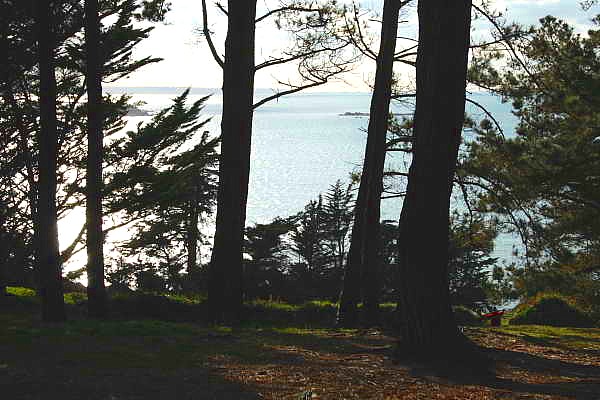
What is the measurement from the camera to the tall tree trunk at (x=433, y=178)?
→ 5840 millimetres

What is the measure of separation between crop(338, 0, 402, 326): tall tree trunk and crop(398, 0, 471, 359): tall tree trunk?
197 inches

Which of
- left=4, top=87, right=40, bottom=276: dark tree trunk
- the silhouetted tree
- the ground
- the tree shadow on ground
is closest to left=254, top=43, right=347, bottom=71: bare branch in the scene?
the silhouetted tree

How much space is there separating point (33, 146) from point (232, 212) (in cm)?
738

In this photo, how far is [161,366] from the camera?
5.85m

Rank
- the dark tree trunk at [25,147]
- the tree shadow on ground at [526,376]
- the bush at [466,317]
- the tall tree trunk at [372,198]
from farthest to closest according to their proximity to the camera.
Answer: the dark tree trunk at [25,147] < the bush at [466,317] < the tall tree trunk at [372,198] < the tree shadow on ground at [526,376]

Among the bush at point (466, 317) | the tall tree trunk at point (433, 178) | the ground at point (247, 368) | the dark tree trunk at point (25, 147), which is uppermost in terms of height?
the dark tree trunk at point (25, 147)

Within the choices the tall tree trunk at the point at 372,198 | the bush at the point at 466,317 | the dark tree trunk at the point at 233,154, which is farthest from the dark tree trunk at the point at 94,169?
the bush at the point at 466,317

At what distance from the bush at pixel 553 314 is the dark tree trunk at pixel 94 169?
8685 millimetres

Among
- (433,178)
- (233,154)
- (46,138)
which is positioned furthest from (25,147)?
(433,178)

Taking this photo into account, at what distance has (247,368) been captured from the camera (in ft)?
19.3

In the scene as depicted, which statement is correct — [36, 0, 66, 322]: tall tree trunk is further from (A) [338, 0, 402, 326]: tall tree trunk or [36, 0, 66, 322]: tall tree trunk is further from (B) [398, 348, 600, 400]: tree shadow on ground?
(B) [398, 348, 600, 400]: tree shadow on ground

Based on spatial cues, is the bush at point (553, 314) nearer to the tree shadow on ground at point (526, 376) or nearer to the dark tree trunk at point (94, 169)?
the tree shadow on ground at point (526, 376)

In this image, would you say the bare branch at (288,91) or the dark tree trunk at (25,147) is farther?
the dark tree trunk at (25,147)

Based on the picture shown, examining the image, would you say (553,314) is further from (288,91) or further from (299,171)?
(299,171)
